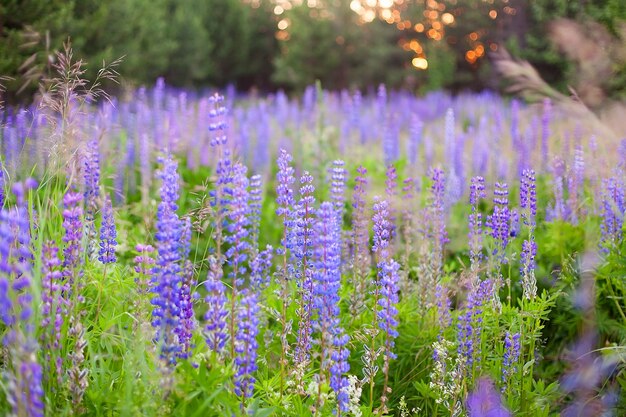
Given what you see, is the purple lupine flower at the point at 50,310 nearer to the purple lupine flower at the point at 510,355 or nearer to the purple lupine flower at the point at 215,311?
the purple lupine flower at the point at 215,311

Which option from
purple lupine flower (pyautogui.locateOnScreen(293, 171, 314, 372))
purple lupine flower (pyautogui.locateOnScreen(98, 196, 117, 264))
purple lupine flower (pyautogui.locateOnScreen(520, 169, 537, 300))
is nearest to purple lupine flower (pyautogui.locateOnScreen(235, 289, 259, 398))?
purple lupine flower (pyautogui.locateOnScreen(293, 171, 314, 372))

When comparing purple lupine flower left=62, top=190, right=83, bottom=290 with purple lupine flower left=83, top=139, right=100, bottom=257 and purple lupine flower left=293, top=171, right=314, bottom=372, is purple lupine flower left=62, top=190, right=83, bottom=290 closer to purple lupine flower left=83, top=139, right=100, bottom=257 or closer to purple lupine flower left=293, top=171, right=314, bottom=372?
purple lupine flower left=83, top=139, right=100, bottom=257

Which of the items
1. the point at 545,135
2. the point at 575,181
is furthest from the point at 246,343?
the point at 545,135

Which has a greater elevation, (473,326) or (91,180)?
(91,180)

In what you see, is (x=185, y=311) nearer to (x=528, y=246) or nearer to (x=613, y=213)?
(x=528, y=246)

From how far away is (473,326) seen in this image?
3004 millimetres

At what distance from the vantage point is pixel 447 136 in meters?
6.68

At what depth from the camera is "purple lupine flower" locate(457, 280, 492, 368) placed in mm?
2963

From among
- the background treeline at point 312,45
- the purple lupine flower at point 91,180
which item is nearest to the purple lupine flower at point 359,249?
the purple lupine flower at point 91,180

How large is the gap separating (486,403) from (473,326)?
19.8 inches

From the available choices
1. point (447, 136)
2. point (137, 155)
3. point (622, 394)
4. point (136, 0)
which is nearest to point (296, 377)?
point (622, 394)

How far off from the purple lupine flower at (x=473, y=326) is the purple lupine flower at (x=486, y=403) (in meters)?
0.20

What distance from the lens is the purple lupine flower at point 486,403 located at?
258cm

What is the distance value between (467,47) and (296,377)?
74.3 ft
